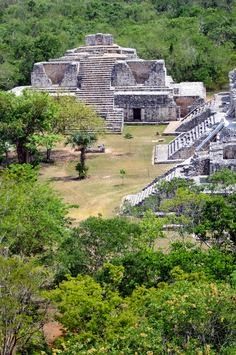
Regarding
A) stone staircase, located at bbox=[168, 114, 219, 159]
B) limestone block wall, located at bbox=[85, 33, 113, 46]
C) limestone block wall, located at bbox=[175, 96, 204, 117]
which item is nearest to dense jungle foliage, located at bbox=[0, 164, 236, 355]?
stone staircase, located at bbox=[168, 114, 219, 159]

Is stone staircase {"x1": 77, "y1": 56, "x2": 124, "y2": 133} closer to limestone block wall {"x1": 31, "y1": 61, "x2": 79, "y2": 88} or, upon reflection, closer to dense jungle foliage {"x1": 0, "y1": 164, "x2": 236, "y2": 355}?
limestone block wall {"x1": 31, "y1": 61, "x2": 79, "y2": 88}

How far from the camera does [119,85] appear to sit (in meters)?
47.3

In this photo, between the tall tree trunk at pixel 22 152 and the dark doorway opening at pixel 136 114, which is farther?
the dark doorway opening at pixel 136 114

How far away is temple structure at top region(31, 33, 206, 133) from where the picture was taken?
1804 inches

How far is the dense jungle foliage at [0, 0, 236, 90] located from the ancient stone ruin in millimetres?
9605

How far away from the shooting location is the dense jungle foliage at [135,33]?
55.2 m

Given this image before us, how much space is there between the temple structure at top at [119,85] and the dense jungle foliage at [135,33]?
4.68 metres

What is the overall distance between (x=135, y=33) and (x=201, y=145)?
1259 inches

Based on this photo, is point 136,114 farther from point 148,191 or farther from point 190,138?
→ point 148,191

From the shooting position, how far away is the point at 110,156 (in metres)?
38.5

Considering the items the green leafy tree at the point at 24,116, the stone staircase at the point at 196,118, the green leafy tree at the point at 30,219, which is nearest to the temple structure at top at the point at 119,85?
the stone staircase at the point at 196,118

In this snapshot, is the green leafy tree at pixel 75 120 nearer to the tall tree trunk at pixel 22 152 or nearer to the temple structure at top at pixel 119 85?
the tall tree trunk at pixel 22 152

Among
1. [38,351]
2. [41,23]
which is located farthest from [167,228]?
[41,23]

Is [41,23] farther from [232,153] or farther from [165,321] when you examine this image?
[165,321]
